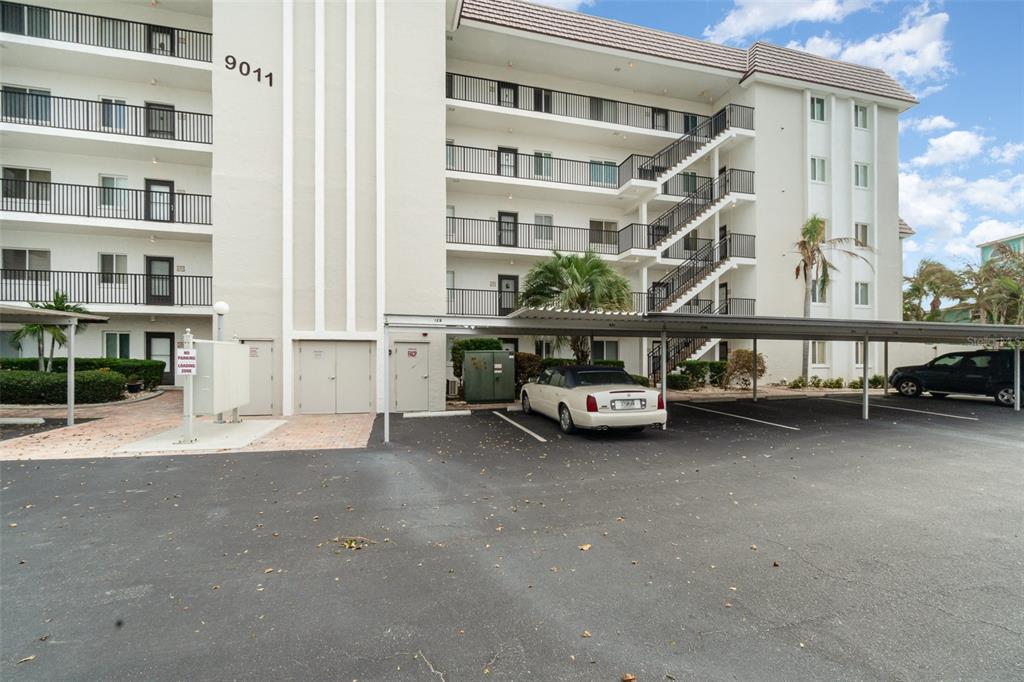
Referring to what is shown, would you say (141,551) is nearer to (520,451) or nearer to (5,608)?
(5,608)

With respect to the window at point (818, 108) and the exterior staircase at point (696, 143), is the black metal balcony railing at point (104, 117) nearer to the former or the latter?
the exterior staircase at point (696, 143)

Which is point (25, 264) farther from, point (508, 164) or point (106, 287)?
point (508, 164)

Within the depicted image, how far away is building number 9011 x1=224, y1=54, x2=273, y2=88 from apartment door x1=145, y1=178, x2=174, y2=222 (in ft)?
21.2

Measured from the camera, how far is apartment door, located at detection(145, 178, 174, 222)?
56.1 ft

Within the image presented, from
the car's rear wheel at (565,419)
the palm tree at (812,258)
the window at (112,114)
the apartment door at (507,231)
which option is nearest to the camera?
the car's rear wheel at (565,419)

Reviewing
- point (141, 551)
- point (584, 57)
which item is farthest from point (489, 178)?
point (141, 551)

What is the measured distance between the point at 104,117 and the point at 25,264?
6093 mm

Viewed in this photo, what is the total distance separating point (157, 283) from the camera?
1727 centimetres

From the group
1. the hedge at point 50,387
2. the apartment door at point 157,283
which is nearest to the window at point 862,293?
the apartment door at point 157,283

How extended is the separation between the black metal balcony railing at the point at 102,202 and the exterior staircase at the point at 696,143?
738 inches

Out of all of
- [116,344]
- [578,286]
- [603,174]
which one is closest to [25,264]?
[116,344]

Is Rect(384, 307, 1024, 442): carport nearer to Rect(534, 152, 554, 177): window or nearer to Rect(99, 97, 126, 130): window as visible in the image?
Rect(534, 152, 554, 177): window

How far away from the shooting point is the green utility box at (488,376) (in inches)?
598

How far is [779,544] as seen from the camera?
426 cm
